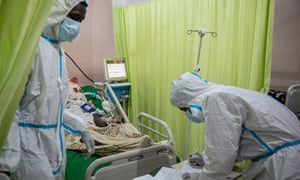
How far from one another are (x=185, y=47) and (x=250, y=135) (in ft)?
4.94

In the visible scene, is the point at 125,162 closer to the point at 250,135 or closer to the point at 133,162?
the point at 133,162

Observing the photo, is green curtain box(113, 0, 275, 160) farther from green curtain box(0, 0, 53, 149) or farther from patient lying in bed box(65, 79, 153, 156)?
green curtain box(0, 0, 53, 149)

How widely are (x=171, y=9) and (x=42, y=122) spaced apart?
6.39 feet

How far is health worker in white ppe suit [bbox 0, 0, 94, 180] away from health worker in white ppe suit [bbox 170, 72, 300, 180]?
2.60 ft

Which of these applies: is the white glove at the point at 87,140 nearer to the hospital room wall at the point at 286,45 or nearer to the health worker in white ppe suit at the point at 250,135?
the health worker in white ppe suit at the point at 250,135

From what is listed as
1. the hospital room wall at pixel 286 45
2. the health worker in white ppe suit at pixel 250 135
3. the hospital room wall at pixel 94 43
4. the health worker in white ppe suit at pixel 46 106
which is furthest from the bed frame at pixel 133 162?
the hospital room wall at pixel 94 43

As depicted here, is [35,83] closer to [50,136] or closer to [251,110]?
[50,136]

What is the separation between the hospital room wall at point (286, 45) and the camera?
2258 millimetres

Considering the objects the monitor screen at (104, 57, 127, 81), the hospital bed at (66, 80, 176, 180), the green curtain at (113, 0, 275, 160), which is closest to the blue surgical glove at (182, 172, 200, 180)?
the hospital bed at (66, 80, 176, 180)

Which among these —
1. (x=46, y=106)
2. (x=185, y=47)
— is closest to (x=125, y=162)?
(x=46, y=106)

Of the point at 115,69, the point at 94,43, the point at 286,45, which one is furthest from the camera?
the point at 94,43

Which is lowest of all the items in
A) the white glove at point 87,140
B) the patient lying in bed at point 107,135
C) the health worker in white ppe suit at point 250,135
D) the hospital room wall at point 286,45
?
the patient lying in bed at point 107,135

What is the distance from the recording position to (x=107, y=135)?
7.11 ft

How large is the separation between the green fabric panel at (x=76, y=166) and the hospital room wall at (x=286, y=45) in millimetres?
1812
